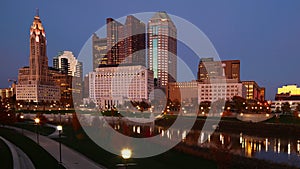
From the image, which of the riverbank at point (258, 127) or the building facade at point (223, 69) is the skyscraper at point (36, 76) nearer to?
the building facade at point (223, 69)

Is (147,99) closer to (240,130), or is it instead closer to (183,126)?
(183,126)

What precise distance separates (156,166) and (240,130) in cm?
3601

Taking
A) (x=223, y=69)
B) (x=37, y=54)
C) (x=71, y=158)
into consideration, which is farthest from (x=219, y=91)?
(x=71, y=158)

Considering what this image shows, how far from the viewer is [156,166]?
19656mm

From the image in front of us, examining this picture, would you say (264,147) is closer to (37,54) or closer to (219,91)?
(219,91)

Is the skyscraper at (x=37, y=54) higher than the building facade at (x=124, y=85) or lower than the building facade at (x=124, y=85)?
higher

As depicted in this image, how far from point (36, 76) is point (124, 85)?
5820 centimetres

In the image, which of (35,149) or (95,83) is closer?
(35,149)

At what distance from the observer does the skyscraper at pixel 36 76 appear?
16362cm

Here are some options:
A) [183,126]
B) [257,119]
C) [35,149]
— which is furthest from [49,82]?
[35,149]

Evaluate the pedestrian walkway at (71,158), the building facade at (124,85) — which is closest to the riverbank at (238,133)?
the pedestrian walkway at (71,158)

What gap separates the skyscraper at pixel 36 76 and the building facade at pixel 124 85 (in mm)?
33747

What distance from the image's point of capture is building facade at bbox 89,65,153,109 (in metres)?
160

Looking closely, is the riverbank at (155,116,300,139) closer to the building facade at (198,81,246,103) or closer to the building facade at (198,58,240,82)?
the building facade at (198,81,246,103)
